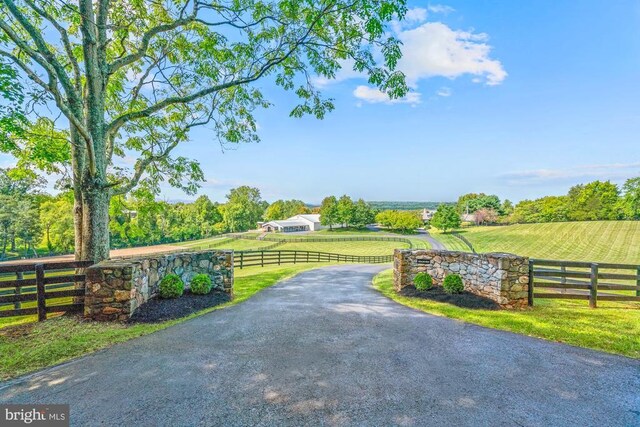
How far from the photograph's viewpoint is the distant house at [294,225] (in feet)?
211

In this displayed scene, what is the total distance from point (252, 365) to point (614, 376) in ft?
15.4

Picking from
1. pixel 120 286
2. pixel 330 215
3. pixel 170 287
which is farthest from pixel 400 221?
pixel 120 286

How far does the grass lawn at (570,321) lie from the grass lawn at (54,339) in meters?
6.02

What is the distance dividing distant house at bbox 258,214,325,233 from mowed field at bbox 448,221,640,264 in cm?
3252

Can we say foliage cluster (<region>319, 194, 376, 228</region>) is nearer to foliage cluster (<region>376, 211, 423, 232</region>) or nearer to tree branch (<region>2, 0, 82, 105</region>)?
foliage cluster (<region>376, 211, 423, 232</region>)

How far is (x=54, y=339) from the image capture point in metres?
4.49

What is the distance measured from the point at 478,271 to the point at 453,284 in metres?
0.72

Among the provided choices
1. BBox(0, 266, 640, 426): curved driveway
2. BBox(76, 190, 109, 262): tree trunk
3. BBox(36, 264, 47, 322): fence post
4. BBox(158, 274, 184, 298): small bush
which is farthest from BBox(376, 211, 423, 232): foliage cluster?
BBox(36, 264, 47, 322): fence post

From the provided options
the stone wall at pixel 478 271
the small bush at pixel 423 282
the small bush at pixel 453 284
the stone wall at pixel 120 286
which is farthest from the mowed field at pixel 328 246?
the stone wall at pixel 120 286

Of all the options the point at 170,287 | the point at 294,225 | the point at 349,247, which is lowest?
the point at 349,247

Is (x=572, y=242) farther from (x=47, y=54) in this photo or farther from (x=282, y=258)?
(x=47, y=54)

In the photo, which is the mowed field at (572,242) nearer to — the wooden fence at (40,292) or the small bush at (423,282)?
the small bush at (423,282)

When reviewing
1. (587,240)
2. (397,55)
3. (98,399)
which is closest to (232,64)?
(397,55)

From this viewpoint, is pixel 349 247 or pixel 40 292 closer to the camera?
pixel 40 292
